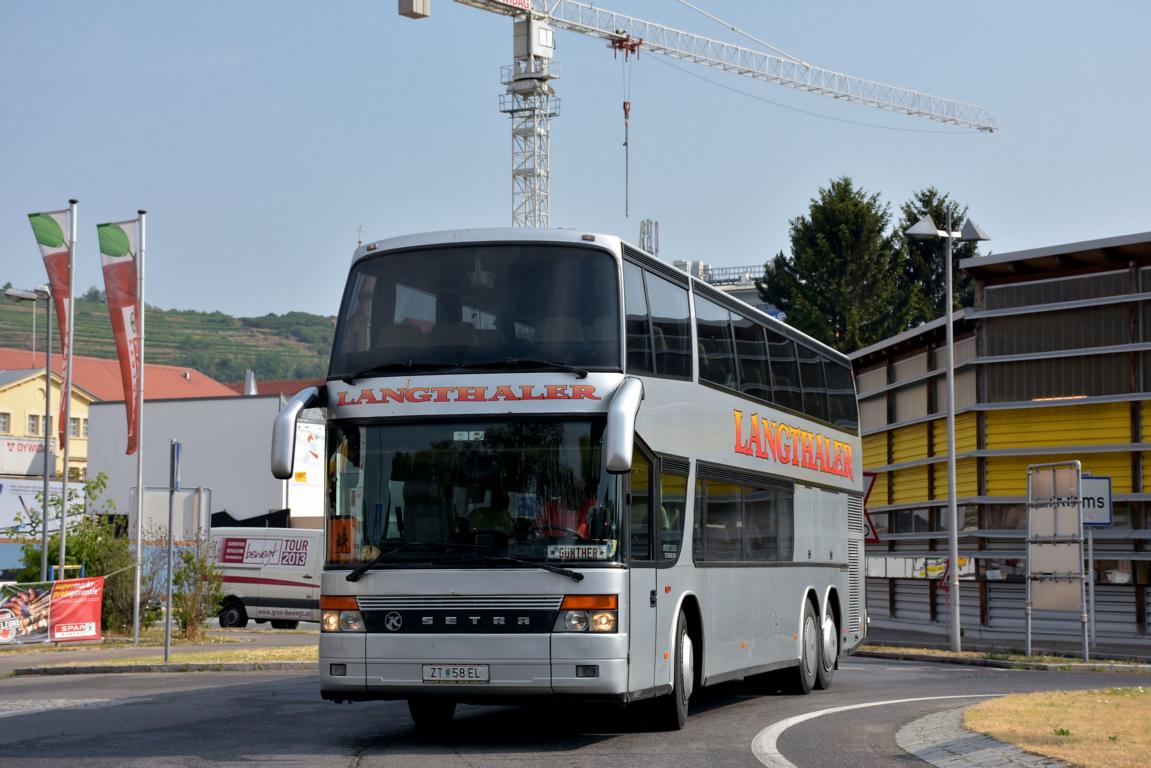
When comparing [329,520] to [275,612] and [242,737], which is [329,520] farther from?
[275,612]

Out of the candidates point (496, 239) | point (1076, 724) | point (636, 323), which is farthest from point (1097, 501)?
point (496, 239)

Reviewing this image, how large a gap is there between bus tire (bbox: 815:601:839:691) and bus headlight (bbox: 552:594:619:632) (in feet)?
25.1

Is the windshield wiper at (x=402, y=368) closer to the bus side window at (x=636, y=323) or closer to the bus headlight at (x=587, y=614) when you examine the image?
the bus side window at (x=636, y=323)

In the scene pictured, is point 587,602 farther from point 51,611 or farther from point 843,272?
point 843,272

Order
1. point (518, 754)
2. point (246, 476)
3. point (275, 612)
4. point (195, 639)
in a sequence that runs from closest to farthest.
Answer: point (518, 754)
point (195, 639)
point (275, 612)
point (246, 476)

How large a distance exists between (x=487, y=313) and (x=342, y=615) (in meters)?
2.66

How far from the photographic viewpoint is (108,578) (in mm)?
31141

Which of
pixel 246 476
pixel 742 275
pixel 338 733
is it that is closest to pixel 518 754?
pixel 338 733

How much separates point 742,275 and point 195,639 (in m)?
115

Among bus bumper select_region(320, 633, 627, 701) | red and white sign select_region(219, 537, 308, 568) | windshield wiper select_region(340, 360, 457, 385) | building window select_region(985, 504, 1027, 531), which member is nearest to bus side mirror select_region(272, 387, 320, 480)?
windshield wiper select_region(340, 360, 457, 385)

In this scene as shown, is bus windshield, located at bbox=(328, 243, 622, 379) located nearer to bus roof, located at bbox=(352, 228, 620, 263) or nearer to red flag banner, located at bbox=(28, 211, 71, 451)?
bus roof, located at bbox=(352, 228, 620, 263)

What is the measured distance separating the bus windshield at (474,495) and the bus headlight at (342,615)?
0.30 m

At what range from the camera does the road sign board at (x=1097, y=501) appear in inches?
1122

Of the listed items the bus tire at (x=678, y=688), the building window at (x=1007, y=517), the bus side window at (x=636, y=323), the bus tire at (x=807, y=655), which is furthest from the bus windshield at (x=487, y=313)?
the building window at (x=1007, y=517)
